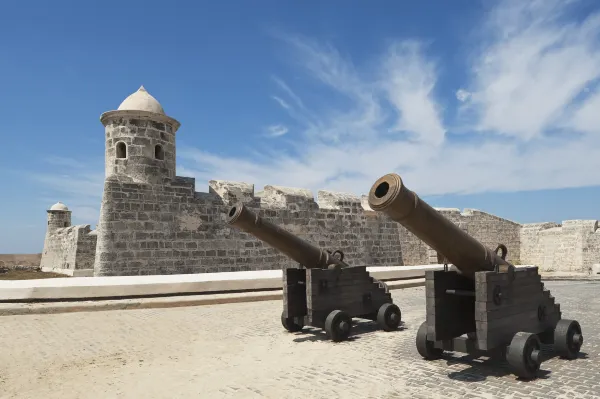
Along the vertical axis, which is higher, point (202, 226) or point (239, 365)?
point (202, 226)

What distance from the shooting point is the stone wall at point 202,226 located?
10.4 metres

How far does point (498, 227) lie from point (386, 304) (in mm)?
16136

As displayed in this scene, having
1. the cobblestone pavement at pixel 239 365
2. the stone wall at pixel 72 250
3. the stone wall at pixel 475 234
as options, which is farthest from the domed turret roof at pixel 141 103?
the stone wall at pixel 475 234

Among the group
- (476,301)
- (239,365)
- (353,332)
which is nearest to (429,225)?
(476,301)

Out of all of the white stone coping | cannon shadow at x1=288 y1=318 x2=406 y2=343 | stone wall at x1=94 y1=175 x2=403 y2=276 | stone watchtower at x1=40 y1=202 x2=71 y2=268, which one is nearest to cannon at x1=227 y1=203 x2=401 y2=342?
cannon shadow at x1=288 y1=318 x2=406 y2=343

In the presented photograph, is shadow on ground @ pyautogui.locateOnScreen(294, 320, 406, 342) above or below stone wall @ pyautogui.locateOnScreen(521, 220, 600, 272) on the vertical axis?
below

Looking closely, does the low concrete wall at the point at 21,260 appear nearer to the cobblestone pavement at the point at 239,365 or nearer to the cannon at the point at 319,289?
the cobblestone pavement at the point at 239,365

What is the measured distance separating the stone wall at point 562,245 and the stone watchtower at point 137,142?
1665 centimetres

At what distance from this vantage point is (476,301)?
3977 mm

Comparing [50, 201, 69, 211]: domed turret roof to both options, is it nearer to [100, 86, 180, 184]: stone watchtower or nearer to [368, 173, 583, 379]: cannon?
[100, 86, 180, 184]: stone watchtower

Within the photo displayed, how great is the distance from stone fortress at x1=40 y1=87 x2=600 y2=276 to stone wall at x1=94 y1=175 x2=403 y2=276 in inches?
0.9

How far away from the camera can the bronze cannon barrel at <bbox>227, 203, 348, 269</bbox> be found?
5.74m

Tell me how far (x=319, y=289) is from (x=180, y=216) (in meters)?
6.31

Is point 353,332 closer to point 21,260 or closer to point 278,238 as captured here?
point 278,238
